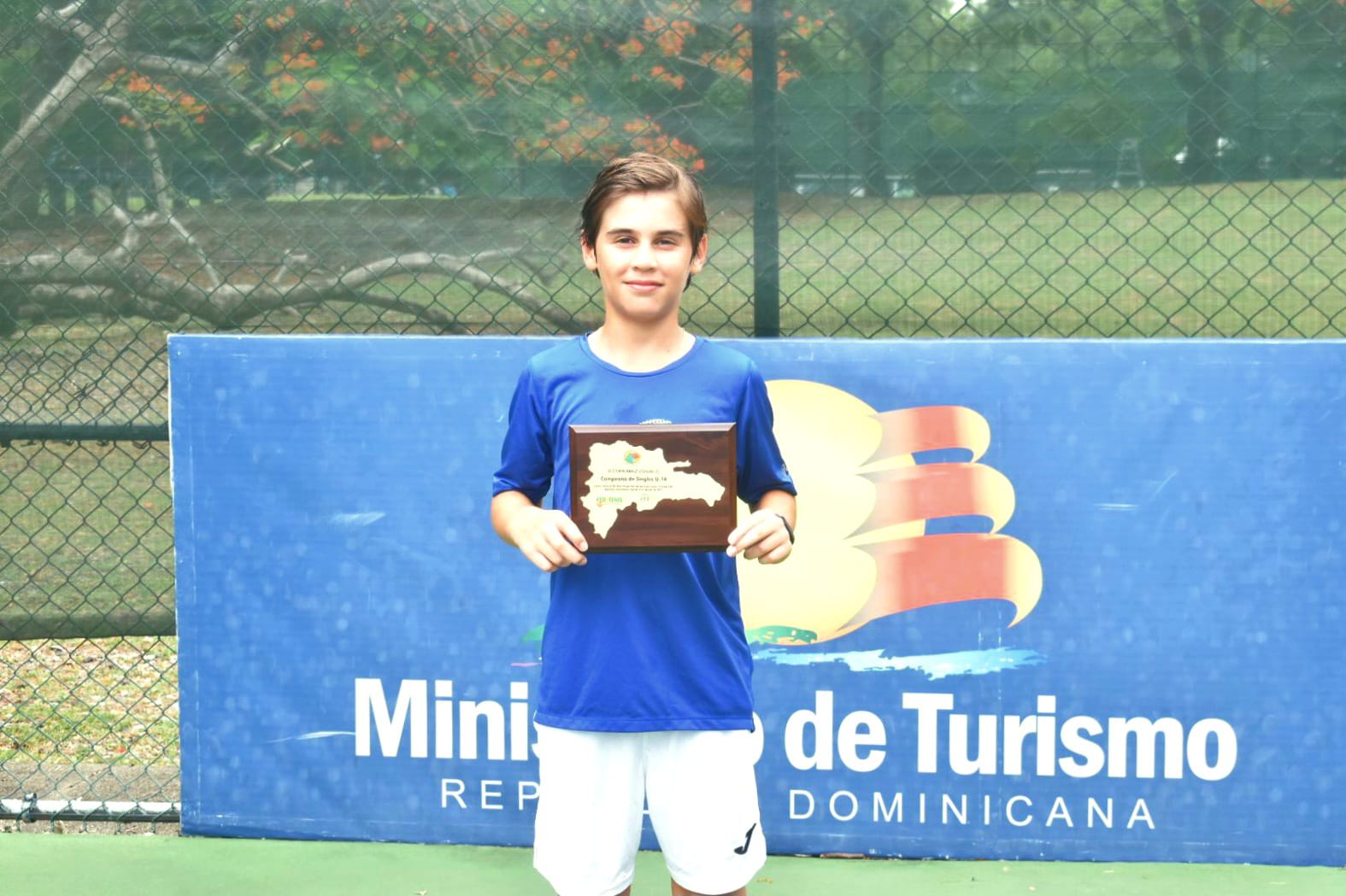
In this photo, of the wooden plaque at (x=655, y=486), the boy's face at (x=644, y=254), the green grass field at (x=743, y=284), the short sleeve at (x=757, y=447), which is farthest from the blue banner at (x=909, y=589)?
the wooden plaque at (x=655, y=486)

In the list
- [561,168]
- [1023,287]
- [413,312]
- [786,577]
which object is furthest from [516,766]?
[1023,287]

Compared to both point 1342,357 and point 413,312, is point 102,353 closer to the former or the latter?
point 413,312

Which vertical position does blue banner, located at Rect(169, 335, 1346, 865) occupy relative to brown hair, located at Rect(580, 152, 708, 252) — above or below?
below

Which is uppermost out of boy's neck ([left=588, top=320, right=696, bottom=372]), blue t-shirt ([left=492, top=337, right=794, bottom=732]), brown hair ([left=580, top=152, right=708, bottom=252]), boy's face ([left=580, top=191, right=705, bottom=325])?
brown hair ([left=580, top=152, right=708, bottom=252])

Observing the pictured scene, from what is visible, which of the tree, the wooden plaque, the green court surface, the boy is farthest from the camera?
the tree

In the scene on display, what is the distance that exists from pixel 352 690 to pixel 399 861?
1.32 ft

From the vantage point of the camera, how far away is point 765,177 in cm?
359

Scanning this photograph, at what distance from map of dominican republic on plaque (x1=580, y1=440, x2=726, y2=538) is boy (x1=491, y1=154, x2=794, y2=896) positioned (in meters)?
0.11

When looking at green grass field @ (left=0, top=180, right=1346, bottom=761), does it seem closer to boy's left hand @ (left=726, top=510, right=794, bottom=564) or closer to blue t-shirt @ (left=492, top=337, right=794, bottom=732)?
blue t-shirt @ (left=492, top=337, right=794, bottom=732)

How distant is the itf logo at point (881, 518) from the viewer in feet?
11.5

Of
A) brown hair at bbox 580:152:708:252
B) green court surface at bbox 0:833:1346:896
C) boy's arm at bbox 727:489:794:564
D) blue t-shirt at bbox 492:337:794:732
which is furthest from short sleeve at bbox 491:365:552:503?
green court surface at bbox 0:833:1346:896

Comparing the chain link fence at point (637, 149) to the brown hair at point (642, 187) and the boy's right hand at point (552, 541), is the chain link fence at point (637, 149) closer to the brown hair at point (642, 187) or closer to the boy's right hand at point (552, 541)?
the brown hair at point (642, 187)

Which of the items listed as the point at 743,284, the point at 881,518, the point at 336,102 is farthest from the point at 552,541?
the point at 336,102

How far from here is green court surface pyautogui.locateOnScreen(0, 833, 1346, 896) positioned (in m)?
3.45
